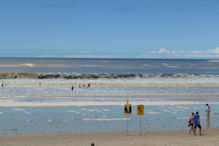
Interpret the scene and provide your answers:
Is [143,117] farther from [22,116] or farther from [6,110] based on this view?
[6,110]

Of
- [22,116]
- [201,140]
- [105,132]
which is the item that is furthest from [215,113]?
[22,116]

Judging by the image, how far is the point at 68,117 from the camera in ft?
69.9

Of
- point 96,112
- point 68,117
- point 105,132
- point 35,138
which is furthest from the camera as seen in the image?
point 96,112

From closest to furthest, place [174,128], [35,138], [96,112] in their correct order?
1. [35,138]
2. [174,128]
3. [96,112]

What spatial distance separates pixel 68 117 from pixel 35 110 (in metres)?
4.11

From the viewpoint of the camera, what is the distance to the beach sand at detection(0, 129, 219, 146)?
14.5 metres

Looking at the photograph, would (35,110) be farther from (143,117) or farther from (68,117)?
(143,117)

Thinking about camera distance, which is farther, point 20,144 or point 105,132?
point 105,132

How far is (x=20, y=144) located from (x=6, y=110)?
10.2m

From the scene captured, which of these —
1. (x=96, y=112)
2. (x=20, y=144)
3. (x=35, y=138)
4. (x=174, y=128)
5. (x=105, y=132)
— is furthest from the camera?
(x=96, y=112)

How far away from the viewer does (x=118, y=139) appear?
616 inches

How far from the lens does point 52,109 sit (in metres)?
24.7

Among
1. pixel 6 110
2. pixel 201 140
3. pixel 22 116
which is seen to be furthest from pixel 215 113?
pixel 6 110

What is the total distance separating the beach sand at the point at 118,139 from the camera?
14531mm
